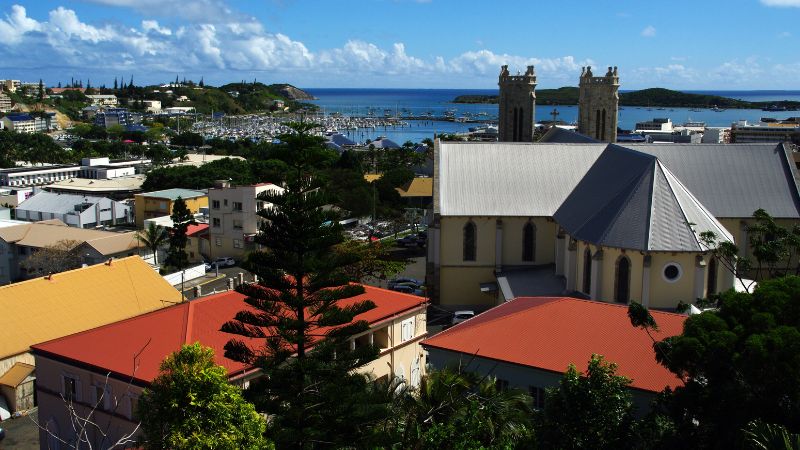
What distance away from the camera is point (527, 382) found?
16.8 metres

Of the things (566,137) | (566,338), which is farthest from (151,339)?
(566,137)

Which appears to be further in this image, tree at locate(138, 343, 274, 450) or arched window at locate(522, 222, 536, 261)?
arched window at locate(522, 222, 536, 261)

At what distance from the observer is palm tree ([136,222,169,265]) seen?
38438mm

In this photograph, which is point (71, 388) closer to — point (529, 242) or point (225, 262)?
point (529, 242)

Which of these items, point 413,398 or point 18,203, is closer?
point 413,398

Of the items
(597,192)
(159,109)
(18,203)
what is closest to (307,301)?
(597,192)

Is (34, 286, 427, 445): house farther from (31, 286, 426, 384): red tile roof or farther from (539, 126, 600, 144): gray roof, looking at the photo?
(539, 126, 600, 144): gray roof

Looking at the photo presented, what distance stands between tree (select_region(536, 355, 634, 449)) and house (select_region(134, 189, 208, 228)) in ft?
137

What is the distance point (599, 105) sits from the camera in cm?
3575

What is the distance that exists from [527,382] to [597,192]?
1097cm

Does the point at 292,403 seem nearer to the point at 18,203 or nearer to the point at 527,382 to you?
the point at 527,382

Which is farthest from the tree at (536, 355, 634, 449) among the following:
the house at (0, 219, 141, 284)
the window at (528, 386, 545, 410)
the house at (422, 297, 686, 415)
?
the house at (0, 219, 141, 284)

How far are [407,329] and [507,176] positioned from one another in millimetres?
9662

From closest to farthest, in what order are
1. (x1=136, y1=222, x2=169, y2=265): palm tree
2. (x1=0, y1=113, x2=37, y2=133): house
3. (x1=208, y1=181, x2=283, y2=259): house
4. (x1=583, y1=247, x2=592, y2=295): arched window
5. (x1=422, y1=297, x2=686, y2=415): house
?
(x1=422, y1=297, x2=686, y2=415): house
(x1=583, y1=247, x2=592, y2=295): arched window
(x1=136, y1=222, x2=169, y2=265): palm tree
(x1=208, y1=181, x2=283, y2=259): house
(x1=0, y1=113, x2=37, y2=133): house
